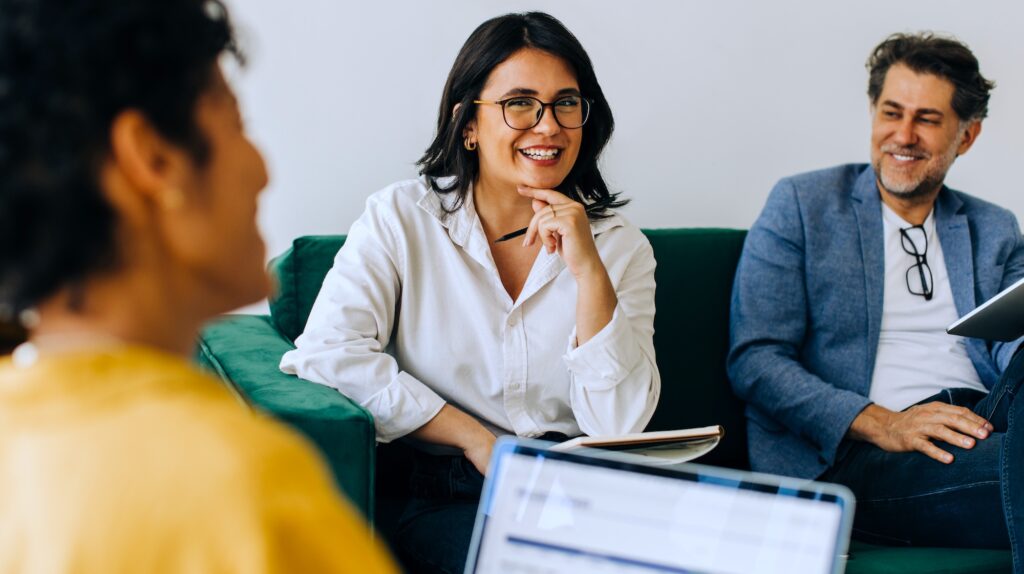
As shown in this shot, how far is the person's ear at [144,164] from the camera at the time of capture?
0.60 m

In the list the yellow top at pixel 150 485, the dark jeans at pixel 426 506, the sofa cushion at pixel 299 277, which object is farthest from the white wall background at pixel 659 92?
the yellow top at pixel 150 485

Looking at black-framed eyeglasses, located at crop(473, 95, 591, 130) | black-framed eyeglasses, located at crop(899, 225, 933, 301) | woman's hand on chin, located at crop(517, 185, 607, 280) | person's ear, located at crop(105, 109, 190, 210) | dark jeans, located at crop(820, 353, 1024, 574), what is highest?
person's ear, located at crop(105, 109, 190, 210)

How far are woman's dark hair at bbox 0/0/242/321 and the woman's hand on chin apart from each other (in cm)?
124

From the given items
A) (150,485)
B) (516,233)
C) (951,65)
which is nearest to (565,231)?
(516,233)

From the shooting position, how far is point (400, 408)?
1.75m

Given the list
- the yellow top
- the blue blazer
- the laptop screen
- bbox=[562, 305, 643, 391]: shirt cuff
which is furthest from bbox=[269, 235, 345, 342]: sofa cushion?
the yellow top

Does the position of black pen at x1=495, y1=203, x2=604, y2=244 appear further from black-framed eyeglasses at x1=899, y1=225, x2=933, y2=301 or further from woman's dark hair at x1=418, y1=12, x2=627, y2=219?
black-framed eyeglasses at x1=899, y1=225, x2=933, y2=301

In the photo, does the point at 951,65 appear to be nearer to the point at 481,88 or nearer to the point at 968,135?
the point at 968,135

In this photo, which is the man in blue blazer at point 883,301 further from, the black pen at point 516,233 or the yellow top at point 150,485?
the yellow top at point 150,485

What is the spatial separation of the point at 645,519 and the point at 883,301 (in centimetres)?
137

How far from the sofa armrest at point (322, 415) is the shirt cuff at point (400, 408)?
11 centimetres

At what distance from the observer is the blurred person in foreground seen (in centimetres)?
50

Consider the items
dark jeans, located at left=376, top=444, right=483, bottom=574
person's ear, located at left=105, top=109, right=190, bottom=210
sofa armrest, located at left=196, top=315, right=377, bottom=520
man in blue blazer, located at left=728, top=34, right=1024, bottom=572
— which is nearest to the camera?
person's ear, located at left=105, top=109, right=190, bottom=210

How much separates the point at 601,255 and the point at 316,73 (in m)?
0.77
